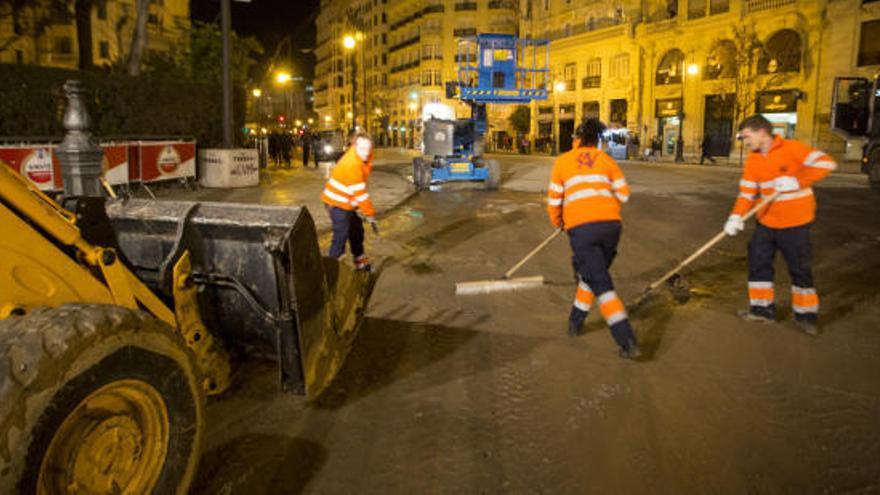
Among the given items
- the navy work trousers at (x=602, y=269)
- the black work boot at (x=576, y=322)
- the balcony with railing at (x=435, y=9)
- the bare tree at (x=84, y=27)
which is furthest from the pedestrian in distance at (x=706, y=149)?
the balcony with railing at (x=435, y=9)

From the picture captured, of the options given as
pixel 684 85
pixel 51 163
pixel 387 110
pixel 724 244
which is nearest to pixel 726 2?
pixel 684 85

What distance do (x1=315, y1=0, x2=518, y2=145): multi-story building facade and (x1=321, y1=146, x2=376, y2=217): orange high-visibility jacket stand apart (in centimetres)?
5079

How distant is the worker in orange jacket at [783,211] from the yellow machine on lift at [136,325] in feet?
12.0

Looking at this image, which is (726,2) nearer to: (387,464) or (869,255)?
(869,255)

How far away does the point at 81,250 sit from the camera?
8.00 feet

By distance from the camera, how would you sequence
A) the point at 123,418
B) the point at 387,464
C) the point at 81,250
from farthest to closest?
1. the point at 387,464
2. the point at 81,250
3. the point at 123,418

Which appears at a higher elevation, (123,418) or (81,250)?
(81,250)

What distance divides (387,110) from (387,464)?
88.5 meters

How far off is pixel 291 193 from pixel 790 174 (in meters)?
12.7

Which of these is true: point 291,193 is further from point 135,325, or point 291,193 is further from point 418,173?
point 135,325

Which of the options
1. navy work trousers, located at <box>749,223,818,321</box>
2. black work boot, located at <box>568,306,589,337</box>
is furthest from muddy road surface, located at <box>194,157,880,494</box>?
navy work trousers, located at <box>749,223,818,321</box>

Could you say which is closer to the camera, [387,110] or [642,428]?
[642,428]

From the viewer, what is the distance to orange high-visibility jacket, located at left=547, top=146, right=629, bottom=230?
14.9 ft

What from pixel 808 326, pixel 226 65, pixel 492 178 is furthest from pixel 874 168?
pixel 226 65
